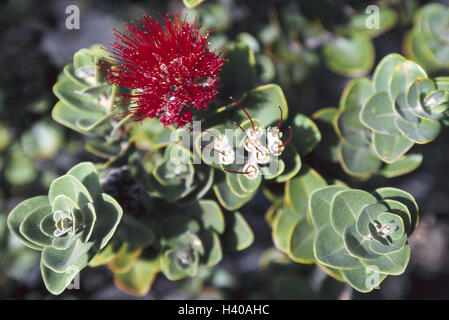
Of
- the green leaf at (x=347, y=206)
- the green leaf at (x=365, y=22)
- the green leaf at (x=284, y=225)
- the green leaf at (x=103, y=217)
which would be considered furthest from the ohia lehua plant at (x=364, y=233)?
the green leaf at (x=365, y=22)

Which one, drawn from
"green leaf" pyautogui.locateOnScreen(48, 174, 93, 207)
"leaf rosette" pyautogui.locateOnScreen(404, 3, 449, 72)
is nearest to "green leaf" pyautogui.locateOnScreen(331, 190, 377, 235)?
"green leaf" pyautogui.locateOnScreen(48, 174, 93, 207)

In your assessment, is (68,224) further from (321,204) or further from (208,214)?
(321,204)

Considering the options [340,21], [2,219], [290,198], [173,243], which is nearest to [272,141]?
[290,198]

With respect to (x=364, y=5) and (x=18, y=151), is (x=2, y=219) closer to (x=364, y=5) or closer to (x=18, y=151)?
(x=18, y=151)

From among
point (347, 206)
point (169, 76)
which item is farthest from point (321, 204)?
point (169, 76)

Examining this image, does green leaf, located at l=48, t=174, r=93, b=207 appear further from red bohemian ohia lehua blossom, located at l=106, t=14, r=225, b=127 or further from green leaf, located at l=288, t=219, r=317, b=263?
green leaf, located at l=288, t=219, r=317, b=263

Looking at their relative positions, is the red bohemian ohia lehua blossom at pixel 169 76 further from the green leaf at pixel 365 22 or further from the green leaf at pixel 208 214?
the green leaf at pixel 365 22

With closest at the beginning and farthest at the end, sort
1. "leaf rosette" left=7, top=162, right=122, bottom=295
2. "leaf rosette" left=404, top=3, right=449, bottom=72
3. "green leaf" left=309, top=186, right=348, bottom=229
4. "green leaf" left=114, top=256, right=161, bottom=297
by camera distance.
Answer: "leaf rosette" left=7, top=162, right=122, bottom=295 < "green leaf" left=309, top=186, right=348, bottom=229 < "green leaf" left=114, top=256, right=161, bottom=297 < "leaf rosette" left=404, top=3, right=449, bottom=72
